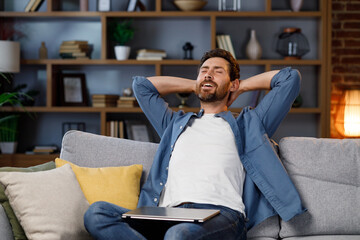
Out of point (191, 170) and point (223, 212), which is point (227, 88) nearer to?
point (191, 170)

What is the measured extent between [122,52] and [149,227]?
263 cm

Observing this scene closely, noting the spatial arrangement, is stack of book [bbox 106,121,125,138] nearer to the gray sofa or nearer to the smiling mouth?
the gray sofa

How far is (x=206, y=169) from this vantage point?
218 centimetres

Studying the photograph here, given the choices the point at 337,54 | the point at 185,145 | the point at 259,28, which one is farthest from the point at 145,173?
the point at 337,54

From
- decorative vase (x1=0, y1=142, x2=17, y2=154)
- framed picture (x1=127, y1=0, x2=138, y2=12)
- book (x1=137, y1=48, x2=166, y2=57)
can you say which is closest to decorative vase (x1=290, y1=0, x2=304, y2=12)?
book (x1=137, y1=48, x2=166, y2=57)

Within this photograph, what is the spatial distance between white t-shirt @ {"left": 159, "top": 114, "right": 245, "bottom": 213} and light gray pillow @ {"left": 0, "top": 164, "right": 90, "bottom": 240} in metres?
0.41

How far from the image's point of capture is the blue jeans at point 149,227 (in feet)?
5.80

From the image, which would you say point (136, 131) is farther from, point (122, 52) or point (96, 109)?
point (122, 52)

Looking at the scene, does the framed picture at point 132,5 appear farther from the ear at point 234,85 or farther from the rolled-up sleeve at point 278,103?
the rolled-up sleeve at point 278,103

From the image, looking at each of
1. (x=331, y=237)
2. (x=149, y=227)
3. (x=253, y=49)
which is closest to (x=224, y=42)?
(x=253, y=49)

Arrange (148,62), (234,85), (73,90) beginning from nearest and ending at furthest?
(234,85) → (148,62) → (73,90)

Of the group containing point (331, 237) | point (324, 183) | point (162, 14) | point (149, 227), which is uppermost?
point (162, 14)

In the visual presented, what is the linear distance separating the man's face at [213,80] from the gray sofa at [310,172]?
38 centimetres

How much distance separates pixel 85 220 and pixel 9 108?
2.80 meters
